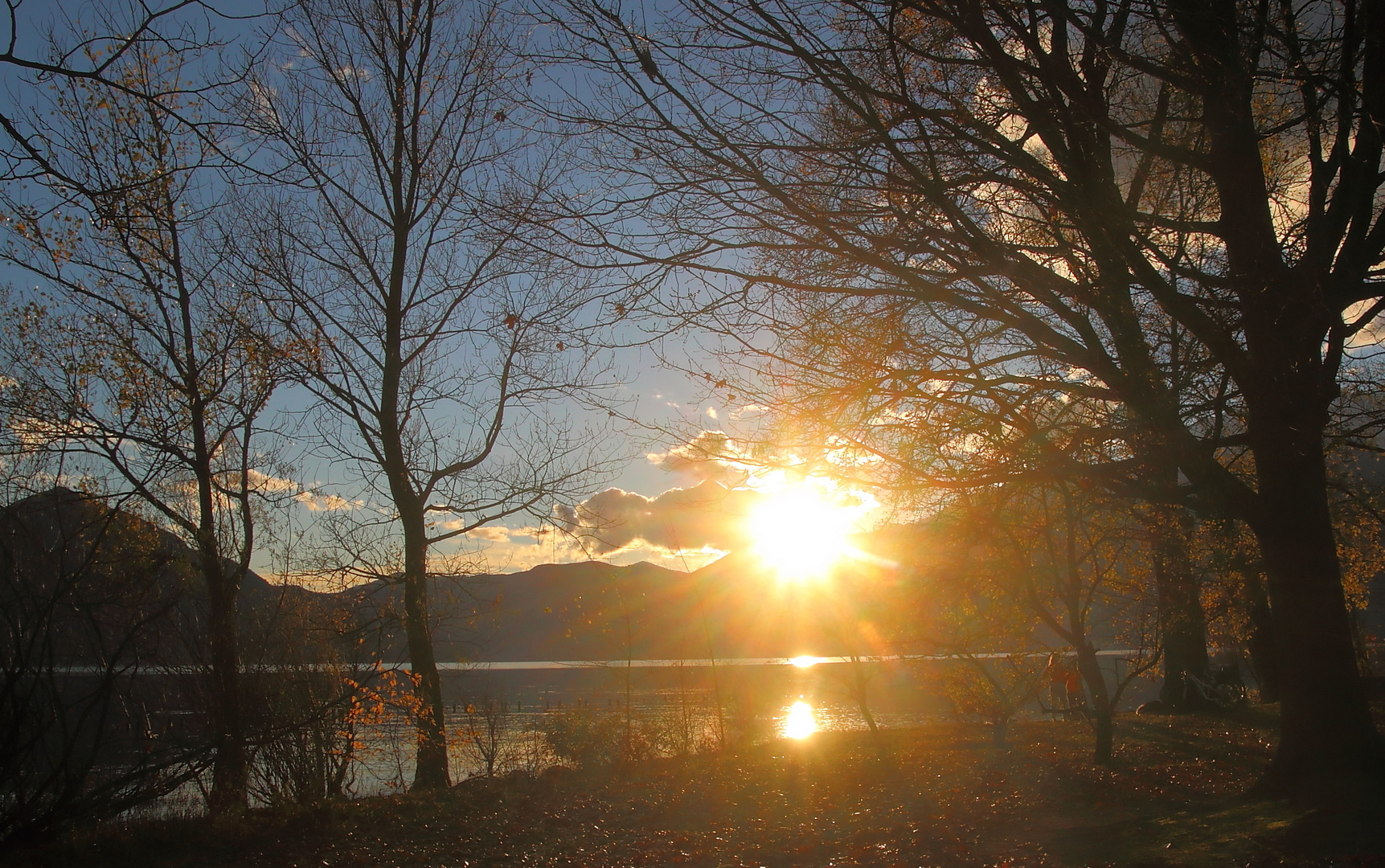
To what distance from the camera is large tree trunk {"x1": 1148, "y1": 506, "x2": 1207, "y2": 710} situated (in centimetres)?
1036

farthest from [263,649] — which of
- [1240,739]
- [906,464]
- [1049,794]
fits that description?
[1240,739]

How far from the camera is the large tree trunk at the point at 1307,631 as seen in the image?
608 centimetres

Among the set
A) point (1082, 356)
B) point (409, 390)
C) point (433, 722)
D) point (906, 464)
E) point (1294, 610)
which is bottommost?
point (433, 722)

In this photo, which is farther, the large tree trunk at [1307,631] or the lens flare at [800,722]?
Answer: the lens flare at [800,722]

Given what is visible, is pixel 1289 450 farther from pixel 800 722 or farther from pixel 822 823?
pixel 800 722

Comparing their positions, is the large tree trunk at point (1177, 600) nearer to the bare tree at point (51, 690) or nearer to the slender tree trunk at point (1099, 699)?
the slender tree trunk at point (1099, 699)

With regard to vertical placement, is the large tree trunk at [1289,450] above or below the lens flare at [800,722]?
above

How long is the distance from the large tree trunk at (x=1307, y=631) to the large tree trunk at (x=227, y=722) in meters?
7.73

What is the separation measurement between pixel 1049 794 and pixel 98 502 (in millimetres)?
10550

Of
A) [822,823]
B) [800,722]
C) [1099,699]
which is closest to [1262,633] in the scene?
[1099,699]

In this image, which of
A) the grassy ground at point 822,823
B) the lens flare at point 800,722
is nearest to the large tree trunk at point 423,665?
the grassy ground at point 822,823

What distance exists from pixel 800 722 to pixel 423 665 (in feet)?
83.5

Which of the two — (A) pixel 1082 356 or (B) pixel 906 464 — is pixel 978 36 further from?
(B) pixel 906 464

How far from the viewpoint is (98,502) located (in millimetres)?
9711
